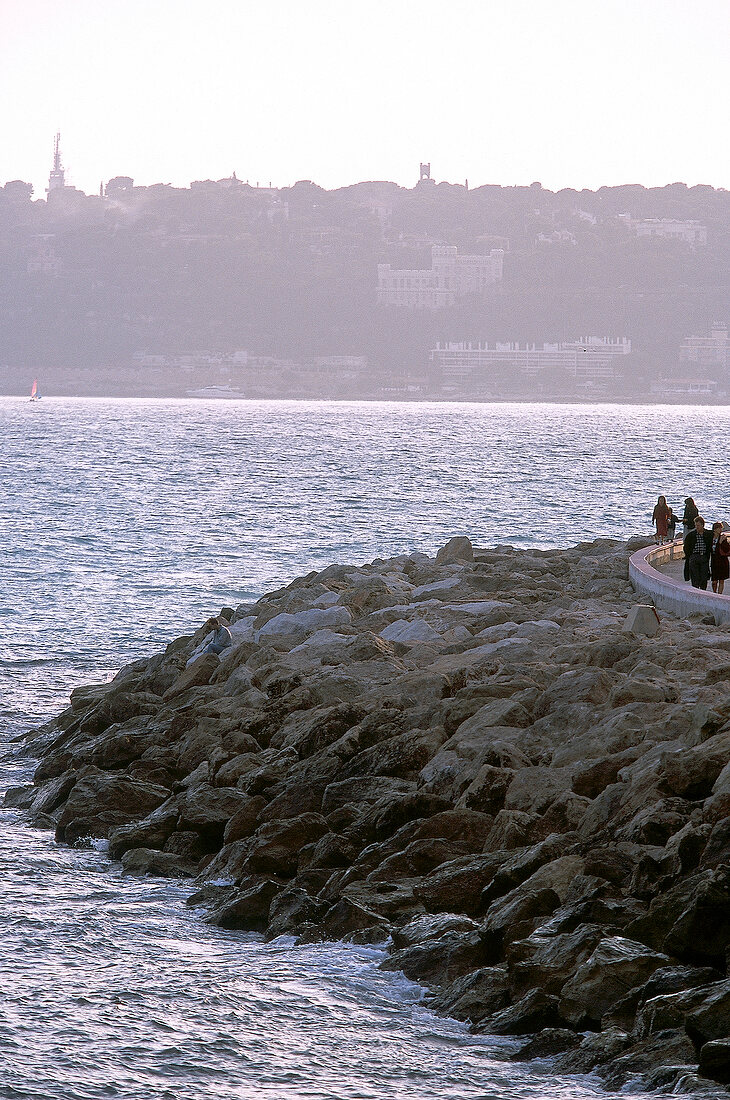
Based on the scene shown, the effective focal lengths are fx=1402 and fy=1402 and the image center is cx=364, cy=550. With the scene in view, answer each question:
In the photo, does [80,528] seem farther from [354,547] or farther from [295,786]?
[295,786]

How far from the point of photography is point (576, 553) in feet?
78.5

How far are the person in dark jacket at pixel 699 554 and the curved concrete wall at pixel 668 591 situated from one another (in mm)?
169

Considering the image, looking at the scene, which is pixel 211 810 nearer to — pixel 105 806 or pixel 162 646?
pixel 105 806

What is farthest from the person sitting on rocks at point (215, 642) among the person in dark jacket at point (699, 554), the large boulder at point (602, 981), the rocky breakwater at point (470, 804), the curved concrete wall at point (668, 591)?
the large boulder at point (602, 981)

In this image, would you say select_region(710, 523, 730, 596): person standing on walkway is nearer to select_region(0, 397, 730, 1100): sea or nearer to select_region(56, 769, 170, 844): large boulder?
select_region(56, 769, 170, 844): large boulder

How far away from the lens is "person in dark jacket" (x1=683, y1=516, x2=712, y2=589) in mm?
16703

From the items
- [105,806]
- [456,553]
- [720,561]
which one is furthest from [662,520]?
[105,806]

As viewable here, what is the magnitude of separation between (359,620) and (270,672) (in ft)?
8.81

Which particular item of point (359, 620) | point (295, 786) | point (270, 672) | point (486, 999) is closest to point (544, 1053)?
point (486, 999)

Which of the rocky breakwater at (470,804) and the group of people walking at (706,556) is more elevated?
the group of people walking at (706,556)

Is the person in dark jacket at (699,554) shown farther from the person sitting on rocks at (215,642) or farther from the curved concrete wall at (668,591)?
the person sitting on rocks at (215,642)

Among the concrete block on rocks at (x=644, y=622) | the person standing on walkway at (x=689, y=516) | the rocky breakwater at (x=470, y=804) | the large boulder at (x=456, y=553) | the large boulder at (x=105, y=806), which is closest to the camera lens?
the rocky breakwater at (x=470, y=804)

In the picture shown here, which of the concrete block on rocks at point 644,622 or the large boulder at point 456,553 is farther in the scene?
the large boulder at point 456,553

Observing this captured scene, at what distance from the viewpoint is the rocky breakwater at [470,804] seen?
24.4ft
